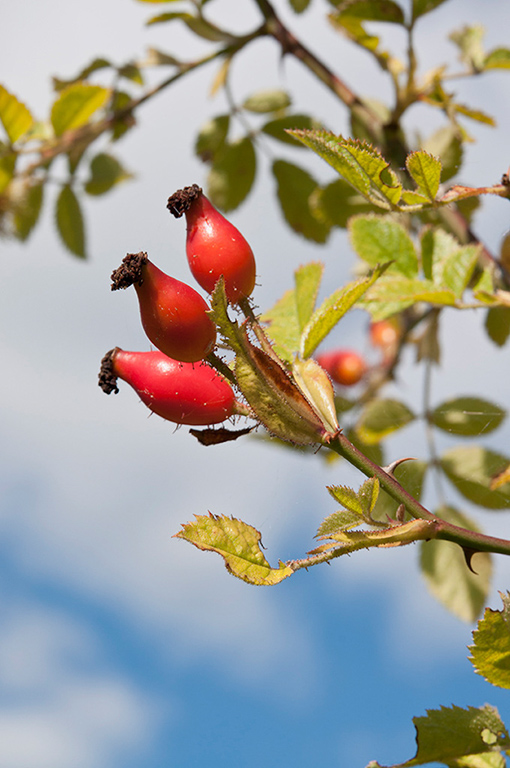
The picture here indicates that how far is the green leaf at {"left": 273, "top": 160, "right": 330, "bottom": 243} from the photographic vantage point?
2.86m

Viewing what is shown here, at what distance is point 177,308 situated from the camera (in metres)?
0.99

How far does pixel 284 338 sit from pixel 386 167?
367 millimetres

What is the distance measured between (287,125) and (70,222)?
0.96 meters

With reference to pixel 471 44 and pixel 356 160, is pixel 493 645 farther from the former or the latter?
pixel 471 44

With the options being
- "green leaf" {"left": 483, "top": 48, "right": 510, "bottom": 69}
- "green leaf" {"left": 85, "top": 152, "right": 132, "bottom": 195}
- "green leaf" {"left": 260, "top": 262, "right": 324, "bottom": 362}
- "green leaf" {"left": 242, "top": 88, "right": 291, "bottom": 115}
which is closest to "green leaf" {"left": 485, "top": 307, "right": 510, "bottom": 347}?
"green leaf" {"left": 483, "top": 48, "right": 510, "bottom": 69}

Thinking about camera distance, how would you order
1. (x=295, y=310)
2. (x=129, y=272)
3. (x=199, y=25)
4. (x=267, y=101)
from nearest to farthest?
(x=129, y=272), (x=295, y=310), (x=199, y=25), (x=267, y=101)

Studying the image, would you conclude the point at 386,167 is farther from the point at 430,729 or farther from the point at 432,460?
the point at 432,460

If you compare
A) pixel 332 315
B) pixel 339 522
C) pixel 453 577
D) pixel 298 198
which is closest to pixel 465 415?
pixel 453 577

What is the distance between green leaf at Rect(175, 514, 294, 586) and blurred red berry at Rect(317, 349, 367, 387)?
3110mm

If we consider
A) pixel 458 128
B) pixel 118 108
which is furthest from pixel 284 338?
pixel 118 108

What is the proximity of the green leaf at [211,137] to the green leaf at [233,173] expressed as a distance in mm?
69

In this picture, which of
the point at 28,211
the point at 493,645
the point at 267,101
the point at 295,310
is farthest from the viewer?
the point at 28,211

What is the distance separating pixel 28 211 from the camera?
9.73 feet

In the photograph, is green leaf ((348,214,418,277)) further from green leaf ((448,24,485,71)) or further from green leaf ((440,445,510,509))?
green leaf ((448,24,485,71))
